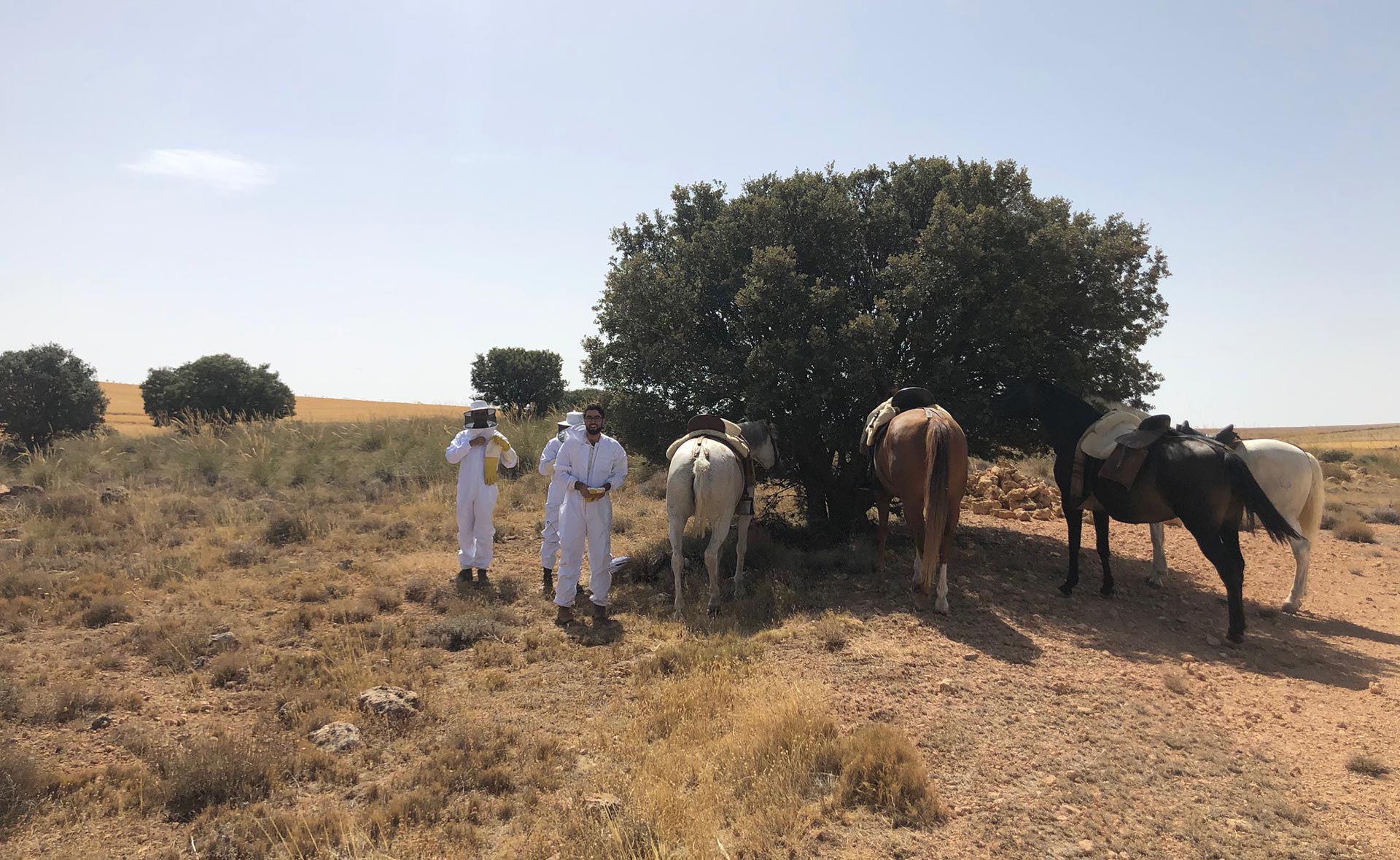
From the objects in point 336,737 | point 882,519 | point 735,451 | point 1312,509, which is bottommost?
point 336,737

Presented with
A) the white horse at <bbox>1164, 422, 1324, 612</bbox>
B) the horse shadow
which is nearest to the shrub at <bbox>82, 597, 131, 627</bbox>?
the horse shadow

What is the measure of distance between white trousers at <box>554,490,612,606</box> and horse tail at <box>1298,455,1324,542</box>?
26.7 ft

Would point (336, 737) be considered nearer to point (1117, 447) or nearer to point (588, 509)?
point (588, 509)

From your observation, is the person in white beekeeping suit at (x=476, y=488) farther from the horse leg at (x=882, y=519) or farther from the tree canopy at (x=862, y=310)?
the horse leg at (x=882, y=519)

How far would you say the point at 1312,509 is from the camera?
810 cm

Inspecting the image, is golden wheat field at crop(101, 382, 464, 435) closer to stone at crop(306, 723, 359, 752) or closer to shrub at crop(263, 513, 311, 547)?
shrub at crop(263, 513, 311, 547)

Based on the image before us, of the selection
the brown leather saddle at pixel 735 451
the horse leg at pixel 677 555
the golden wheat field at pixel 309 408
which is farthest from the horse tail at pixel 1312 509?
the golden wheat field at pixel 309 408

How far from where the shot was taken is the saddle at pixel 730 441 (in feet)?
26.1

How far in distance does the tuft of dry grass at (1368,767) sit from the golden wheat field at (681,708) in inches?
1.6

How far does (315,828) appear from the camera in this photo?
3779 millimetres

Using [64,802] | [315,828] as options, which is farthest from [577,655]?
[64,802]

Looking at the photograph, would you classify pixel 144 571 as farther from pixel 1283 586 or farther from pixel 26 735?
pixel 1283 586

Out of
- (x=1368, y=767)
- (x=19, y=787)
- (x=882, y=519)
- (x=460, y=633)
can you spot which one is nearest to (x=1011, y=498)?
(x=882, y=519)

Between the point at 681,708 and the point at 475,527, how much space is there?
16.0ft
